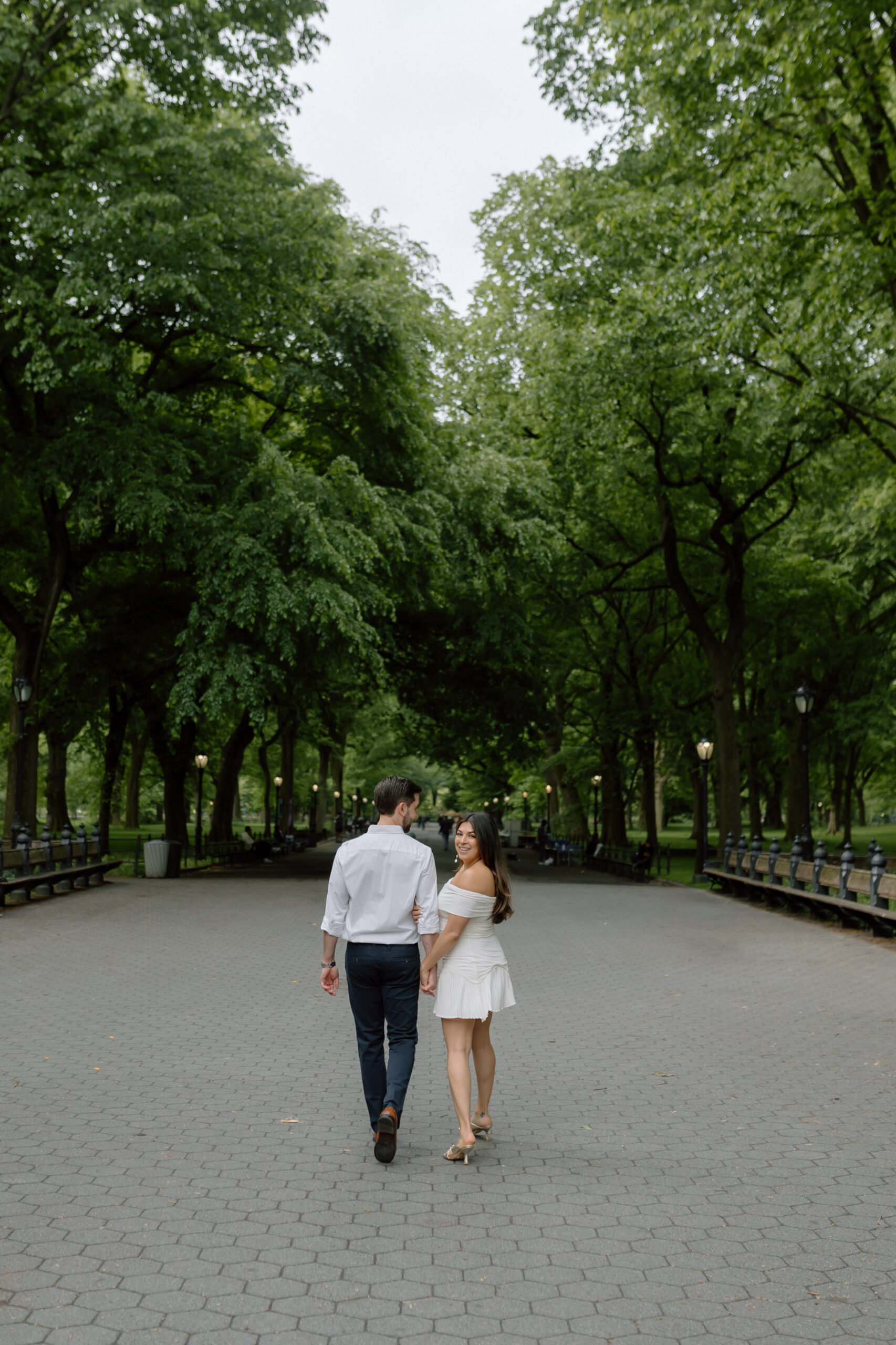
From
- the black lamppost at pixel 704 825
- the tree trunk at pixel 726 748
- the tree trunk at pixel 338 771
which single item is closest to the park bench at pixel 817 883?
the tree trunk at pixel 726 748

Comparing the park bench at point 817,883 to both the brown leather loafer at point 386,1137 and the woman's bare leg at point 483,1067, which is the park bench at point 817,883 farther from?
Answer: the brown leather loafer at point 386,1137

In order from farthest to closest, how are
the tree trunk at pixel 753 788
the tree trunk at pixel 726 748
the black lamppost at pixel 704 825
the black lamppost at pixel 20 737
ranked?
the tree trunk at pixel 753 788, the black lamppost at pixel 704 825, the tree trunk at pixel 726 748, the black lamppost at pixel 20 737

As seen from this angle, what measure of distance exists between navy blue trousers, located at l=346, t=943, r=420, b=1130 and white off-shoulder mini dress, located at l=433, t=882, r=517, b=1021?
173 millimetres

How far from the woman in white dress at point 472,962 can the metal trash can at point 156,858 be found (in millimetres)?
22001

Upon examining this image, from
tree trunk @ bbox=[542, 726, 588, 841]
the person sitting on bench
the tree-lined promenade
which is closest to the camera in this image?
the tree-lined promenade

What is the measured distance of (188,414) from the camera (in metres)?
25.5

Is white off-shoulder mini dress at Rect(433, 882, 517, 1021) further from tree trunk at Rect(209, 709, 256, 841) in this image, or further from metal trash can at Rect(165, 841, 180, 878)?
tree trunk at Rect(209, 709, 256, 841)

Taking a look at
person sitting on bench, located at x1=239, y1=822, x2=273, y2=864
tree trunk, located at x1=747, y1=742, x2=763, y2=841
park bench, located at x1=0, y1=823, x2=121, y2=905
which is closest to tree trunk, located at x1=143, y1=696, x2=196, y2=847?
park bench, located at x1=0, y1=823, x2=121, y2=905

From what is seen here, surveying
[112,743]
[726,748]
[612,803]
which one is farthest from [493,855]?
[612,803]

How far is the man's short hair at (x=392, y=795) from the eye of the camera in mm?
5816

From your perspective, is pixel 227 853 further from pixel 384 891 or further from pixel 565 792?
pixel 384 891

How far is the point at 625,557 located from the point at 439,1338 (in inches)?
1139

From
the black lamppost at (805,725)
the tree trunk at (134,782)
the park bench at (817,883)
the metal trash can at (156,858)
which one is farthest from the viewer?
the tree trunk at (134,782)

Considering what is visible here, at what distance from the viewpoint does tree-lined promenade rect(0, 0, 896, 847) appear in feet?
55.5
